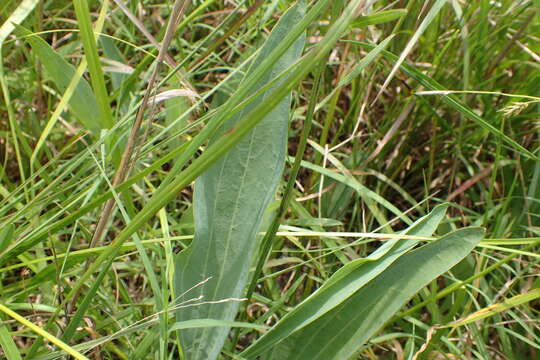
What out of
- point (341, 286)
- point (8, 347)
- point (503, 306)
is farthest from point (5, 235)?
point (503, 306)

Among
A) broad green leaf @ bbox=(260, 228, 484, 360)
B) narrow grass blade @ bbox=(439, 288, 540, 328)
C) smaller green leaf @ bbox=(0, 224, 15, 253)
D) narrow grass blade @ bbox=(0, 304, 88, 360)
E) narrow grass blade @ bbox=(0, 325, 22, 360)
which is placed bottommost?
narrow grass blade @ bbox=(439, 288, 540, 328)

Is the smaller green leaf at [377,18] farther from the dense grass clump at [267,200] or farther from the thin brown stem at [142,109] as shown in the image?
the thin brown stem at [142,109]

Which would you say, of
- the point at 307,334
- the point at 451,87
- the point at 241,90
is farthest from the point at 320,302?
the point at 451,87

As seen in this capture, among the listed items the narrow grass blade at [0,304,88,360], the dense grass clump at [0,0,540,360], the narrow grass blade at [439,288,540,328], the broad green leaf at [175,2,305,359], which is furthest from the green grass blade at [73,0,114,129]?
the narrow grass blade at [439,288,540,328]

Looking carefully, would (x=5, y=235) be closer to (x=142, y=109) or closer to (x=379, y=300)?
(x=142, y=109)

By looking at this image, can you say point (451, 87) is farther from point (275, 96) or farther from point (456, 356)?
point (275, 96)

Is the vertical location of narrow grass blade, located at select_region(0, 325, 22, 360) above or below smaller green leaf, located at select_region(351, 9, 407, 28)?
below

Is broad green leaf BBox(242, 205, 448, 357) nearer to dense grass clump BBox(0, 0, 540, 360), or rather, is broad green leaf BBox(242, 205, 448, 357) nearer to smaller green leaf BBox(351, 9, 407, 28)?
dense grass clump BBox(0, 0, 540, 360)
